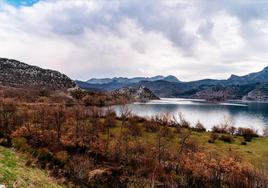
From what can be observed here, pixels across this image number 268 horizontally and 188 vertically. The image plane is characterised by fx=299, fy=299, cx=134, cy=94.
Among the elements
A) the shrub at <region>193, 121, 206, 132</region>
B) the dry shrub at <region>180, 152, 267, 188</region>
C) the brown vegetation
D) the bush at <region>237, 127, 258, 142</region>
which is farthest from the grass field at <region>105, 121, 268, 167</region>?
the shrub at <region>193, 121, 206, 132</region>

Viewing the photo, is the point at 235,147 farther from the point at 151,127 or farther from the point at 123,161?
the point at 123,161

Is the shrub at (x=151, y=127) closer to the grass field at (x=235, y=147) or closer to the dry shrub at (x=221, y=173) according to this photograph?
the grass field at (x=235, y=147)

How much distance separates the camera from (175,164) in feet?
116

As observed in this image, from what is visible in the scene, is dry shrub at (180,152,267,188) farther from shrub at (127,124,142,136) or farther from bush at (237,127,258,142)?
bush at (237,127,258,142)

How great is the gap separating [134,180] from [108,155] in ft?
33.8

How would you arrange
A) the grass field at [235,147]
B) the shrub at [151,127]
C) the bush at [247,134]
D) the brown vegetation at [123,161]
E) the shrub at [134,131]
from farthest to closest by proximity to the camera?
the shrub at [151,127], the bush at [247,134], the shrub at [134,131], the grass field at [235,147], the brown vegetation at [123,161]

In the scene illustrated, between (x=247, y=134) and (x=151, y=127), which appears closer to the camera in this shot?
(x=247, y=134)

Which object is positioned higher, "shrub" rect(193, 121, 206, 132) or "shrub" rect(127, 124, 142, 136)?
"shrub" rect(127, 124, 142, 136)

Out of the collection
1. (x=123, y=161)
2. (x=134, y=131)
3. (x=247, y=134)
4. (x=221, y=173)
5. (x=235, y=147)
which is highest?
(x=134, y=131)

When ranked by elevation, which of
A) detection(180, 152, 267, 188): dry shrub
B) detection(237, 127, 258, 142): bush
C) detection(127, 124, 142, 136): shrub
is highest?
detection(127, 124, 142, 136): shrub

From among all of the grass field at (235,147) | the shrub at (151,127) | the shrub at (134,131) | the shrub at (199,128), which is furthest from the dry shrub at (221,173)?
the shrub at (199,128)

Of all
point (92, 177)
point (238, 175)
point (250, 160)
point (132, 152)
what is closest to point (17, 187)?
point (92, 177)

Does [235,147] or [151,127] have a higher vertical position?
[151,127]

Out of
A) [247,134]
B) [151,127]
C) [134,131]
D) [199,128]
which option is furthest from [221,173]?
[199,128]
